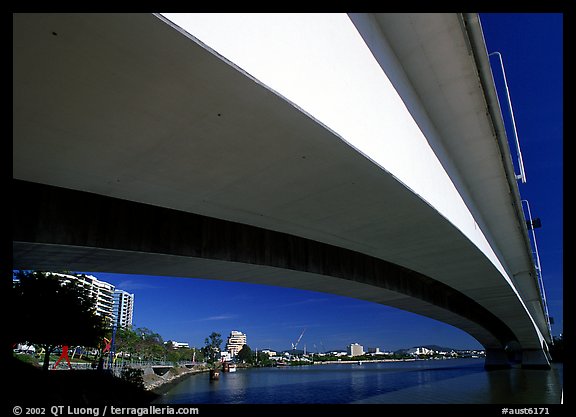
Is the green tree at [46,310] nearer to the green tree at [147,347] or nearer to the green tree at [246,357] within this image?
the green tree at [147,347]

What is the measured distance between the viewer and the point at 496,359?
7188cm

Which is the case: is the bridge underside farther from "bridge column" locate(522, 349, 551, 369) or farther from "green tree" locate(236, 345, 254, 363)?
"green tree" locate(236, 345, 254, 363)

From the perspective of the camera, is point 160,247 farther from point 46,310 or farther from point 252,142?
point 46,310

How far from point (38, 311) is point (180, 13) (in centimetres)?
1697

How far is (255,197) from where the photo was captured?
9367 millimetres

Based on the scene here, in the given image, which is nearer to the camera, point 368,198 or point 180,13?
point 180,13

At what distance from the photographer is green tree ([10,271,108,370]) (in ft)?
54.5

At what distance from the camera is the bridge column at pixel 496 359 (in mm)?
70875

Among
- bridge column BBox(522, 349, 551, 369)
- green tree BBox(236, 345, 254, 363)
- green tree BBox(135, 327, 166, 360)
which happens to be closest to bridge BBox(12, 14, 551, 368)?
bridge column BBox(522, 349, 551, 369)

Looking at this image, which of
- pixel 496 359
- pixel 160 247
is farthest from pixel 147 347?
pixel 160 247

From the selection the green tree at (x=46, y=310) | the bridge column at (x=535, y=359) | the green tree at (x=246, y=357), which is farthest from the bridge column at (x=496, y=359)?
the green tree at (x=246, y=357)
